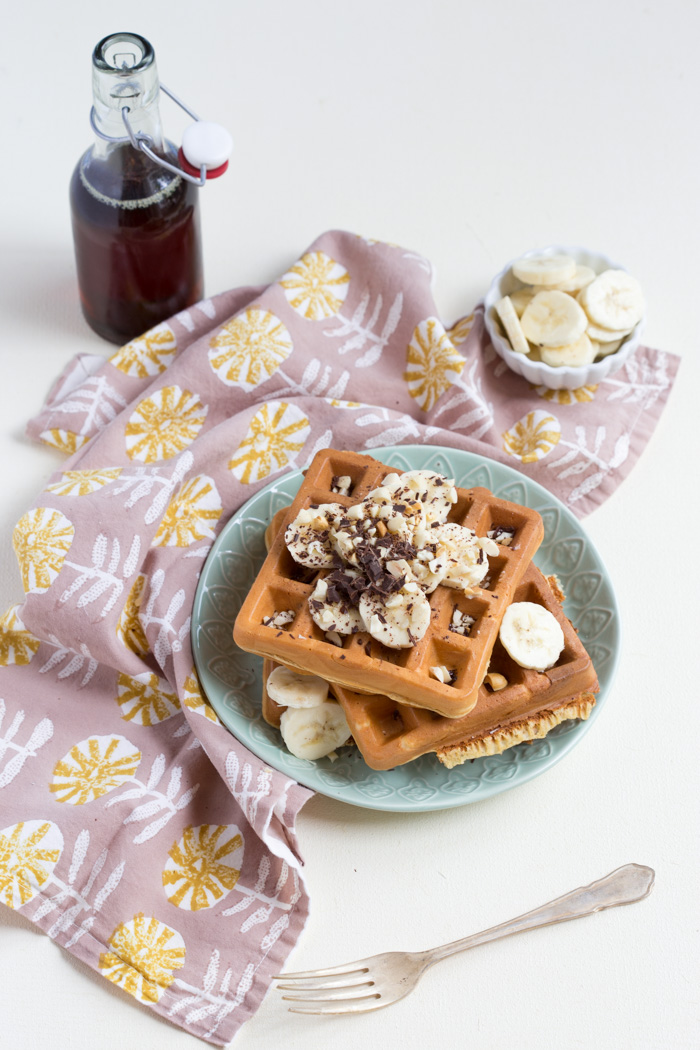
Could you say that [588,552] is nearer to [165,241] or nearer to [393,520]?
[393,520]

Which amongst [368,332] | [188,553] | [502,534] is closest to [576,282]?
[368,332]

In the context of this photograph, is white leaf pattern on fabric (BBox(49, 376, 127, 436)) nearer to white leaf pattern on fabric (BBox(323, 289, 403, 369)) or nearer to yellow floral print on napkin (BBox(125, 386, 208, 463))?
yellow floral print on napkin (BBox(125, 386, 208, 463))

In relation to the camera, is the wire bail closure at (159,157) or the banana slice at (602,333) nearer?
the wire bail closure at (159,157)

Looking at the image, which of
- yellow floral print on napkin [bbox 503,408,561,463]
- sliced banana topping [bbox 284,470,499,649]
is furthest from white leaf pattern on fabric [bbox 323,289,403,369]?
sliced banana topping [bbox 284,470,499,649]

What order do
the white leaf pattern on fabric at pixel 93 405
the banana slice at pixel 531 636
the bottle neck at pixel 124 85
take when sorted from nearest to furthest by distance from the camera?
1. the banana slice at pixel 531 636
2. the bottle neck at pixel 124 85
3. the white leaf pattern on fabric at pixel 93 405

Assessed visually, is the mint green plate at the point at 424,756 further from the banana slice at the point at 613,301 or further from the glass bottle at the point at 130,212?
the glass bottle at the point at 130,212

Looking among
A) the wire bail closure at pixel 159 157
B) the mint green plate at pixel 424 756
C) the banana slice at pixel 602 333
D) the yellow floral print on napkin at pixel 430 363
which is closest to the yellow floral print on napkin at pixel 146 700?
the mint green plate at pixel 424 756

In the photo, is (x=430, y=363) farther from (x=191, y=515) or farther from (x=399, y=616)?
(x=399, y=616)
